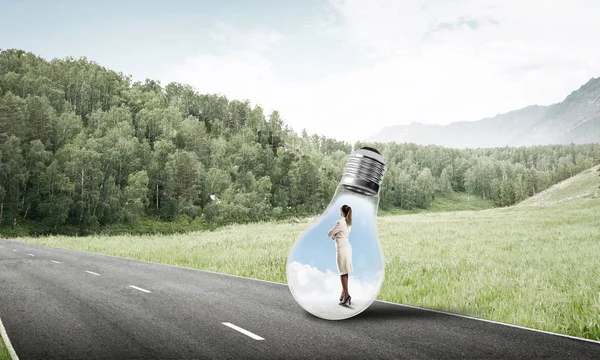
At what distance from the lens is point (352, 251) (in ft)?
15.1

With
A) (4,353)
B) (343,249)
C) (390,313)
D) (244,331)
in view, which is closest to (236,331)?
(244,331)

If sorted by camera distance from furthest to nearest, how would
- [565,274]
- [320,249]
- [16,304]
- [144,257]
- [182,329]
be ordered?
1. [144,257]
2. [565,274]
3. [16,304]
4. [182,329]
5. [320,249]

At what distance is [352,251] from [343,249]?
0.28ft

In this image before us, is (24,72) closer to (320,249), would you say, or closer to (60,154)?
(60,154)

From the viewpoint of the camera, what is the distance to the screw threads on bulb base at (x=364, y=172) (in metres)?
4.39

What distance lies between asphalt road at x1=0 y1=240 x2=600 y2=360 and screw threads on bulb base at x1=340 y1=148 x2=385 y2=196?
234 centimetres

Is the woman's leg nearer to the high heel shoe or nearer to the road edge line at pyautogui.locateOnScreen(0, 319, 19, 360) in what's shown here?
the high heel shoe

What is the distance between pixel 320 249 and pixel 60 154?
→ 114 meters

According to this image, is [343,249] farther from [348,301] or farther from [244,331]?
[244,331]

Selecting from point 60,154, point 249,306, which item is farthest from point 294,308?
point 60,154

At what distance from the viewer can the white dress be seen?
4.57 meters

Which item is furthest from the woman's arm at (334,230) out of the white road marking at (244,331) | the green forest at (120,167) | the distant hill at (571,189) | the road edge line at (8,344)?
the distant hill at (571,189)

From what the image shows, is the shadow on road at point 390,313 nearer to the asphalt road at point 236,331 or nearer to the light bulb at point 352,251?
the asphalt road at point 236,331

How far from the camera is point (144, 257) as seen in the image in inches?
1049
